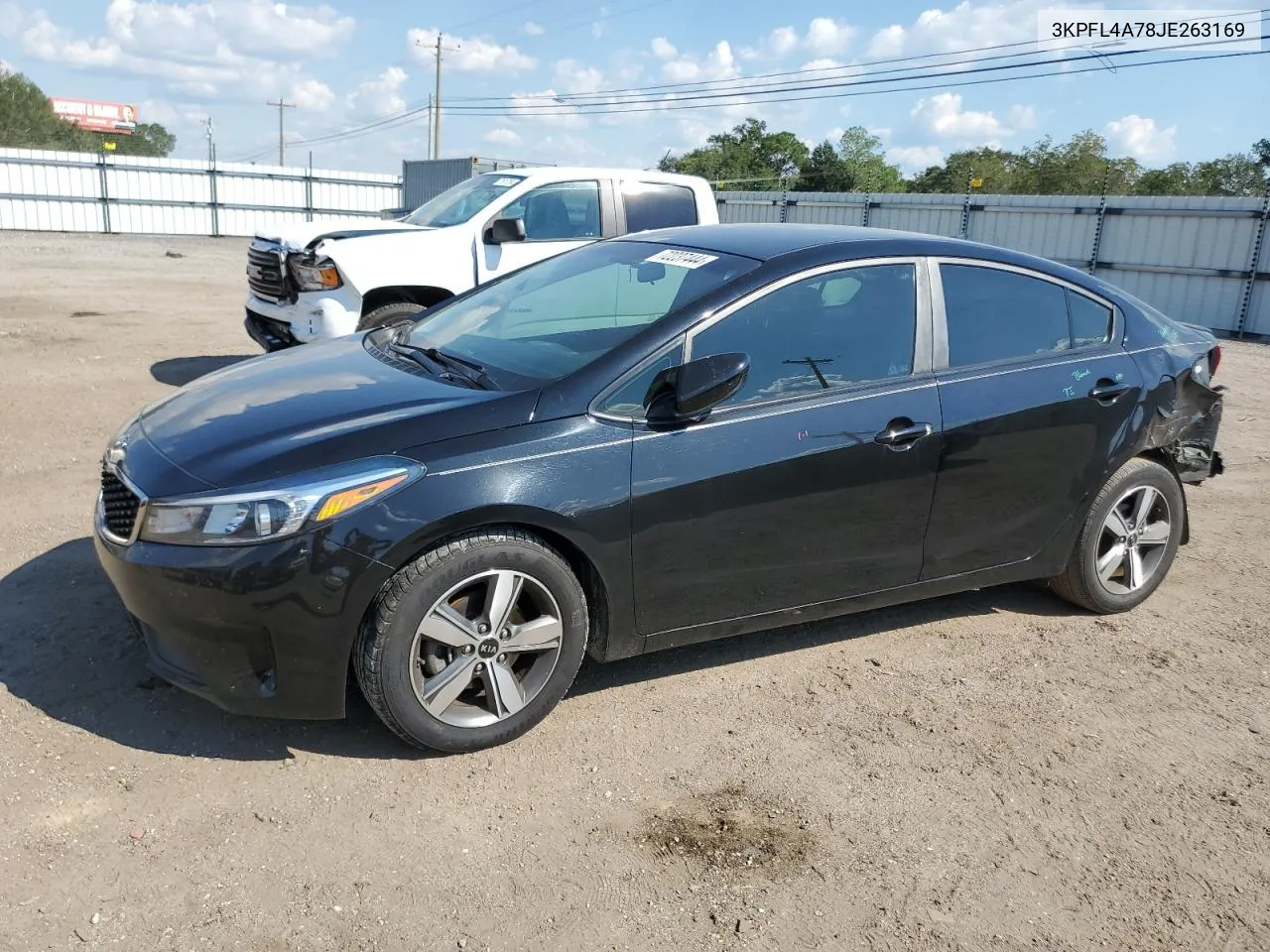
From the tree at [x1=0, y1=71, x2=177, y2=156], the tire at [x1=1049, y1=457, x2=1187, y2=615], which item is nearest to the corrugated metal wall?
the tire at [x1=1049, y1=457, x2=1187, y2=615]

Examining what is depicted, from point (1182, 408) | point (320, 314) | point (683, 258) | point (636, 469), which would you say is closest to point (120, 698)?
point (636, 469)

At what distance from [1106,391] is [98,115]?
100510 mm

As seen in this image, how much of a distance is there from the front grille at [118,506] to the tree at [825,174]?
58.6 metres

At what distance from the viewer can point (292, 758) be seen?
3.33 meters

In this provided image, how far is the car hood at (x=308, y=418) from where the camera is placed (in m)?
3.18

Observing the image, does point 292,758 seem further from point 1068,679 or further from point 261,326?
point 261,326

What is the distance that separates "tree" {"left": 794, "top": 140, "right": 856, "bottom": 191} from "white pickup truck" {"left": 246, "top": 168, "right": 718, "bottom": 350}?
172ft

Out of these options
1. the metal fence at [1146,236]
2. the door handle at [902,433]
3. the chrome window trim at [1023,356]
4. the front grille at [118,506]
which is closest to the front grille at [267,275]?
the front grille at [118,506]

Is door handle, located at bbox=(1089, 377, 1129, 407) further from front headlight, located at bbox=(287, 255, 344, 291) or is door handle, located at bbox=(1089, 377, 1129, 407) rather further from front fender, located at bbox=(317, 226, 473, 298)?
front headlight, located at bbox=(287, 255, 344, 291)

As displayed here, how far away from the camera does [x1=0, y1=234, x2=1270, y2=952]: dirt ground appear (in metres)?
2.70

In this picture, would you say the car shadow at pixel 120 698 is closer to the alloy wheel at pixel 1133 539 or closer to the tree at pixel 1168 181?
the alloy wheel at pixel 1133 539

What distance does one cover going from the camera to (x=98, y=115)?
87.6 m


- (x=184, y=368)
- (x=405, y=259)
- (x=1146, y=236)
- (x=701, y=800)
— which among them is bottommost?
(x=701, y=800)

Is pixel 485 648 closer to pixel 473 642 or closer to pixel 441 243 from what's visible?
pixel 473 642
